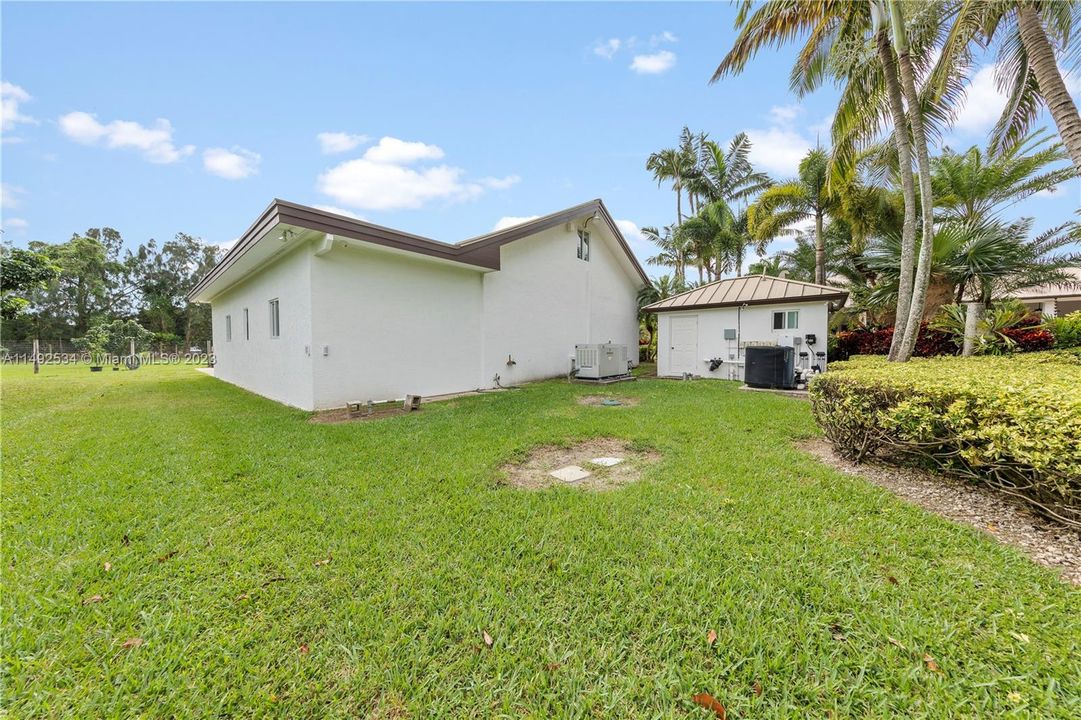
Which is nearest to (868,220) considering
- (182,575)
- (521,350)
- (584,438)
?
(521,350)

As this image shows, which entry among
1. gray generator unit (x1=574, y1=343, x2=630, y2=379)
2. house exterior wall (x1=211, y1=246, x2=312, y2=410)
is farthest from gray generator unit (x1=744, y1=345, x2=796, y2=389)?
house exterior wall (x1=211, y1=246, x2=312, y2=410)

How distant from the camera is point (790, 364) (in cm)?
980

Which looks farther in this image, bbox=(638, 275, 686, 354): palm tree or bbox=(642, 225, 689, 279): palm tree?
bbox=(642, 225, 689, 279): palm tree

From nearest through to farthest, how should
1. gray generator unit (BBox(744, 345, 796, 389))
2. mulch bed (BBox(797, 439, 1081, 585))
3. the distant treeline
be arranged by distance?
mulch bed (BBox(797, 439, 1081, 585)), gray generator unit (BBox(744, 345, 796, 389)), the distant treeline

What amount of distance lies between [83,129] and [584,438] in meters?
18.2

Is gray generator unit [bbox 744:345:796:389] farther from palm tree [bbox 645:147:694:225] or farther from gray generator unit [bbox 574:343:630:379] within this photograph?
palm tree [bbox 645:147:694:225]

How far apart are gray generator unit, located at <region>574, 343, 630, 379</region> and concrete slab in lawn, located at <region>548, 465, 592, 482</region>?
7.39 metres

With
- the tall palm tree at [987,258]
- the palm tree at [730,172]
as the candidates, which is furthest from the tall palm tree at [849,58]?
the palm tree at [730,172]

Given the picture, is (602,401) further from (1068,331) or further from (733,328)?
(1068,331)

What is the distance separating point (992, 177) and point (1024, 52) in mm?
6436

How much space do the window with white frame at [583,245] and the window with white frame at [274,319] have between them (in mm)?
9048

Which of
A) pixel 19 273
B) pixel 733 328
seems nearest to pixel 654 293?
pixel 733 328

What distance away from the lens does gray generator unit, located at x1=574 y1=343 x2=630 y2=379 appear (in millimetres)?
11602

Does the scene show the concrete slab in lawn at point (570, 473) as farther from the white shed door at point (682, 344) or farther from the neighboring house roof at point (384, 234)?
the white shed door at point (682, 344)
